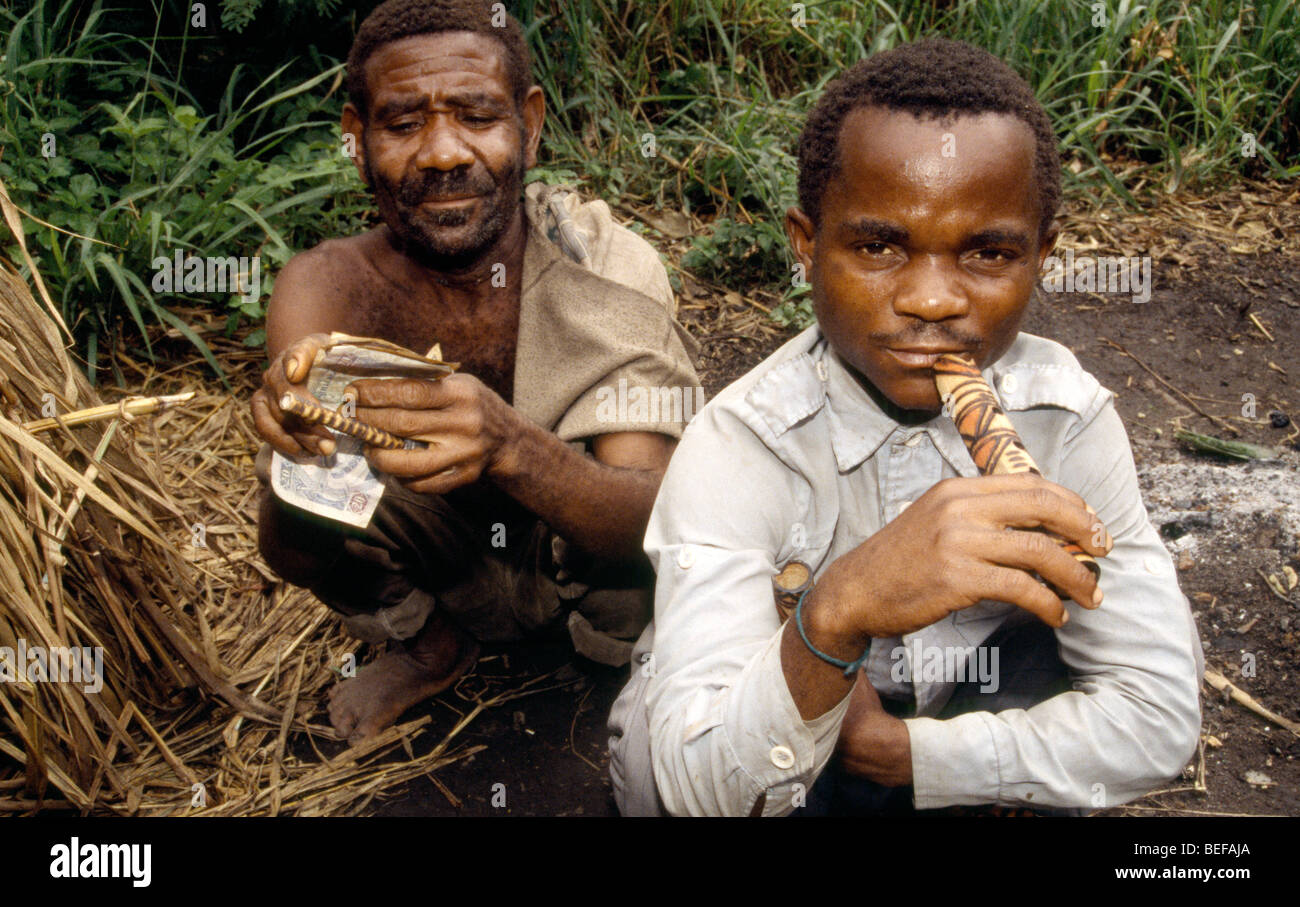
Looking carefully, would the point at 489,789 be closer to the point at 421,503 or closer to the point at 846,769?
the point at 421,503

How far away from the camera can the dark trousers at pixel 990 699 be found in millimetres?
1853

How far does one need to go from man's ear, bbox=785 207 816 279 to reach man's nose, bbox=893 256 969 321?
0.22m

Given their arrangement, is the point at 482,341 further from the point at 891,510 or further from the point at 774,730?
the point at 774,730

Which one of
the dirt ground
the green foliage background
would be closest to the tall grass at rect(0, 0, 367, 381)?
→ the green foliage background

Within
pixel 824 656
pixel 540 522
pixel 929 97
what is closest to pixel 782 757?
pixel 824 656

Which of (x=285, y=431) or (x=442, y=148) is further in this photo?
(x=442, y=148)

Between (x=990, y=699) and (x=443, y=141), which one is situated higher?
(x=443, y=141)

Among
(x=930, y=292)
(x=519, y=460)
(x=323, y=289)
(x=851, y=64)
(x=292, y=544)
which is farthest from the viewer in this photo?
(x=851, y=64)

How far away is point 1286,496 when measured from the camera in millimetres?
2881

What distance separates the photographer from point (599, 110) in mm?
4367

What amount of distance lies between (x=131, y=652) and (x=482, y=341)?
1.08m

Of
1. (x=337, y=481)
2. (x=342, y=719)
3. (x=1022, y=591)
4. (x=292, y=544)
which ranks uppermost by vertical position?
(x=1022, y=591)

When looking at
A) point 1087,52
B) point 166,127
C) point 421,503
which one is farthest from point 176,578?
point 1087,52

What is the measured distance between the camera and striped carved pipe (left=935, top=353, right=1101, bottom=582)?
1.41 m
